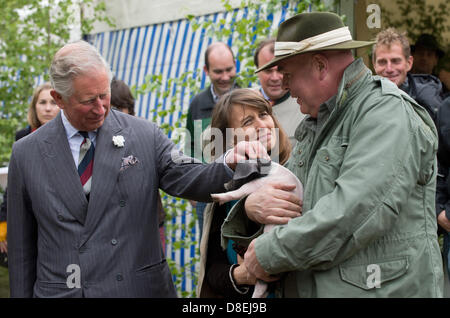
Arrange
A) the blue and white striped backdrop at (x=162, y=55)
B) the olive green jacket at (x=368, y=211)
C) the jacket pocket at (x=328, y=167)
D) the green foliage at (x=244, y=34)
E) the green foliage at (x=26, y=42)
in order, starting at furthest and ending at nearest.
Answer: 1. the green foliage at (x=26, y=42)
2. the blue and white striped backdrop at (x=162, y=55)
3. the green foliage at (x=244, y=34)
4. the jacket pocket at (x=328, y=167)
5. the olive green jacket at (x=368, y=211)

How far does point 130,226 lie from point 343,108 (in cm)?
126

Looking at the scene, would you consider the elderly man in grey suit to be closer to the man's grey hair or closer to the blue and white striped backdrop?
the man's grey hair

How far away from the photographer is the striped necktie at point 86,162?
2.99m

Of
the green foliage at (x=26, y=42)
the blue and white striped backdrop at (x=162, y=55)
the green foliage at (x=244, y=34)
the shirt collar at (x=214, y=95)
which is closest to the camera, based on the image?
the shirt collar at (x=214, y=95)

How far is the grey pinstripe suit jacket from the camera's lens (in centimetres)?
289

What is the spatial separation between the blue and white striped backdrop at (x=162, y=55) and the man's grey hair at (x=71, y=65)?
3385 mm

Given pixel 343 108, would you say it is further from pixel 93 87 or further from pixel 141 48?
pixel 141 48

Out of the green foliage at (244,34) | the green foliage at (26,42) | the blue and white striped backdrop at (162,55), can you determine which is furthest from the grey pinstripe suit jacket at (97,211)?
the green foliage at (26,42)

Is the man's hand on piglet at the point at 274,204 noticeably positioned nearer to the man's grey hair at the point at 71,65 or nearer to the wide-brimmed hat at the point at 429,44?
the man's grey hair at the point at 71,65

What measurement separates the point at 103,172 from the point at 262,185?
0.91 metres

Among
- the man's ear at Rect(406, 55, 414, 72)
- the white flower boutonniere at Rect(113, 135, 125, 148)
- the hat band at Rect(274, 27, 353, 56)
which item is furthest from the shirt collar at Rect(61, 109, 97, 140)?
the man's ear at Rect(406, 55, 414, 72)

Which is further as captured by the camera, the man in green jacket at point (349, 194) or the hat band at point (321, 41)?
the hat band at point (321, 41)

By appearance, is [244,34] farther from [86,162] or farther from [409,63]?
[86,162]

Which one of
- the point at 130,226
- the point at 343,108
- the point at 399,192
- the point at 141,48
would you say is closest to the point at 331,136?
the point at 343,108
